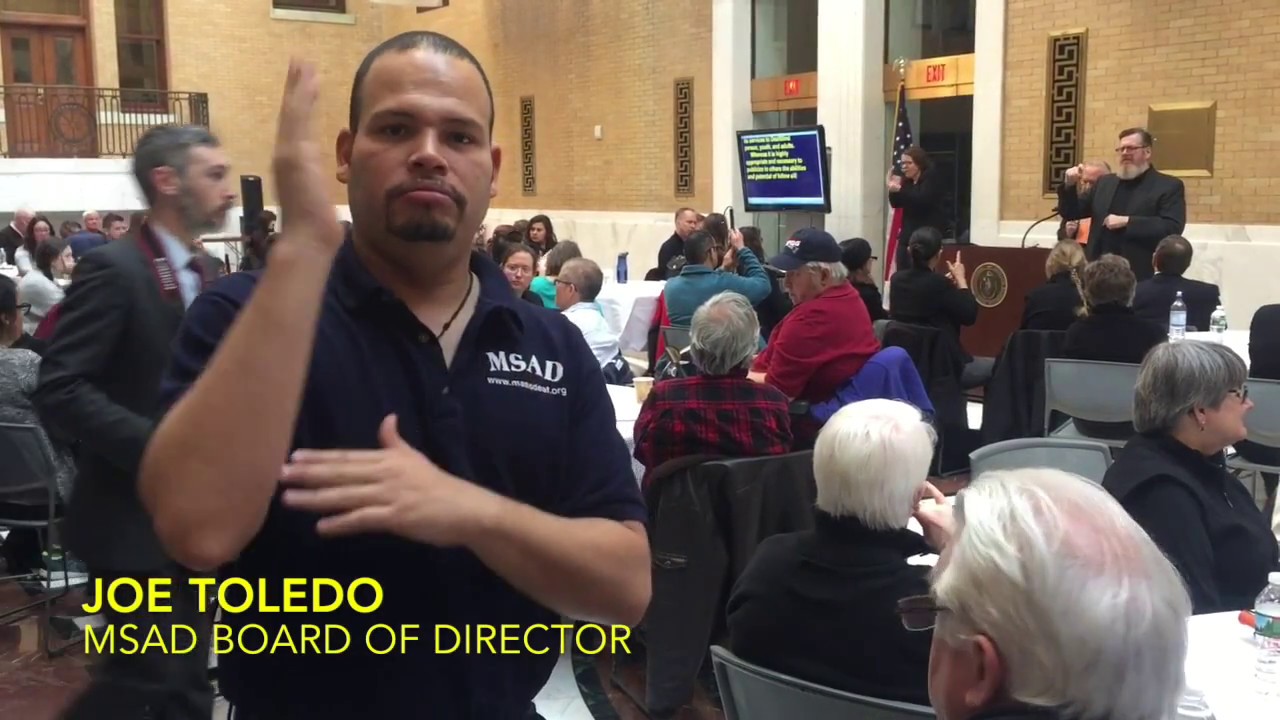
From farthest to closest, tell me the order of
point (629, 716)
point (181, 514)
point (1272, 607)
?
point (629, 716) < point (1272, 607) < point (181, 514)

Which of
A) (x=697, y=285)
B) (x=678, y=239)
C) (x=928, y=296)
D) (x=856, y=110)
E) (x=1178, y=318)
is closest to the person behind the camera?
(x=1178, y=318)

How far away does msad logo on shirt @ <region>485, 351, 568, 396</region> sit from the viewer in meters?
1.34

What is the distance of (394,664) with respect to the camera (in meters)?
1.29

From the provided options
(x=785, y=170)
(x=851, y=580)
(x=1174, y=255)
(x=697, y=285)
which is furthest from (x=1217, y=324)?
→ (x=785, y=170)

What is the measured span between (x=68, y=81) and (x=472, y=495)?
19927 mm

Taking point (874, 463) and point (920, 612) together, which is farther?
point (874, 463)

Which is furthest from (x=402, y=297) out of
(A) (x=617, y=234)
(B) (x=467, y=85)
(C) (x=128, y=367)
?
(A) (x=617, y=234)

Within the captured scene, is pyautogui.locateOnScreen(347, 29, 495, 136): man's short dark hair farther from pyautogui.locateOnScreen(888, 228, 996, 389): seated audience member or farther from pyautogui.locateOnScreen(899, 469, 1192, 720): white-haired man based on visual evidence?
pyautogui.locateOnScreen(888, 228, 996, 389): seated audience member

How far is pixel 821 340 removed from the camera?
4.98 metres

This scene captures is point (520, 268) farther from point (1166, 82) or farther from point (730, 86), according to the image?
point (730, 86)

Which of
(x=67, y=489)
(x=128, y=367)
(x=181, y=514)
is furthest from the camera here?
(x=67, y=489)

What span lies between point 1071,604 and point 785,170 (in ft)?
36.7

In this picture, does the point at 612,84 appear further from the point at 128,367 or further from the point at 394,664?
the point at 394,664

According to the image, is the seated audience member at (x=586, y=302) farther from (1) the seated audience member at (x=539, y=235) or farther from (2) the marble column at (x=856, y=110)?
(2) the marble column at (x=856, y=110)
